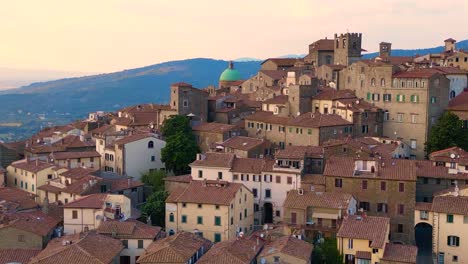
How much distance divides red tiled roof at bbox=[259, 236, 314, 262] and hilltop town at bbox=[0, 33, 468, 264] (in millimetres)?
152

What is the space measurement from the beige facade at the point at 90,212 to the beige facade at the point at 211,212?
3.86m

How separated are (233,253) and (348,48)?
182 ft

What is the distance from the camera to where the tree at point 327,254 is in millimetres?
48156

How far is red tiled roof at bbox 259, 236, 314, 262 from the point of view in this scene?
150ft

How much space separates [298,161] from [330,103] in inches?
711

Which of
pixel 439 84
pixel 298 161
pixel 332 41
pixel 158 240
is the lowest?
pixel 158 240

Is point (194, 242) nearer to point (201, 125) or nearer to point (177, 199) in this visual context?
point (177, 199)

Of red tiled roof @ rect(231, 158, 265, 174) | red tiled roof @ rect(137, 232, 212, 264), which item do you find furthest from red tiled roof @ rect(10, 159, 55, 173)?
red tiled roof @ rect(137, 232, 212, 264)

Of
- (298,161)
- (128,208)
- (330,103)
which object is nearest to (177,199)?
(128,208)

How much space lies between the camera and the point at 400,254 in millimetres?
46938

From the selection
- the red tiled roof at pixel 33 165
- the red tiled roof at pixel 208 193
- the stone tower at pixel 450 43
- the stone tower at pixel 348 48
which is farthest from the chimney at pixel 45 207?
the stone tower at pixel 450 43

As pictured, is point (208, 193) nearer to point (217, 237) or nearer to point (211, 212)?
point (211, 212)

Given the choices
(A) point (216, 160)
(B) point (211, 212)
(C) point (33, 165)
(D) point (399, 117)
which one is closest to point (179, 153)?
(A) point (216, 160)

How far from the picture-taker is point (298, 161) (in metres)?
59.2
